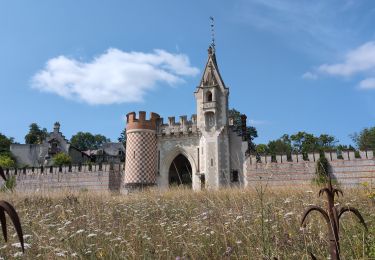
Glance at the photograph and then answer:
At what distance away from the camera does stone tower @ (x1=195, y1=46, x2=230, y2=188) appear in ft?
84.4

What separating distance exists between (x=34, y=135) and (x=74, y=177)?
5161 centimetres

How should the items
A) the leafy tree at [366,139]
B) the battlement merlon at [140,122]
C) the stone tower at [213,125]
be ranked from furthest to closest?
the leafy tree at [366,139], the battlement merlon at [140,122], the stone tower at [213,125]

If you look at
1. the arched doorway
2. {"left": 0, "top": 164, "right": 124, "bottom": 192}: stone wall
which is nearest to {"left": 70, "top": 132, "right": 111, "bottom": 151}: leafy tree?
{"left": 0, "top": 164, "right": 124, "bottom": 192}: stone wall

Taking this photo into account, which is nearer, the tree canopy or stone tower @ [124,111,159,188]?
stone tower @ [124,111,159,188]

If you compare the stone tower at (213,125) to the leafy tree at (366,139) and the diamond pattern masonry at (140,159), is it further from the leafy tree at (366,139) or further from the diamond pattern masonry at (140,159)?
the leafy tree at (366,139)

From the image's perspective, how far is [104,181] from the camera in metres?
30.4

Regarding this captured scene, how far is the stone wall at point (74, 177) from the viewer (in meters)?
30.4

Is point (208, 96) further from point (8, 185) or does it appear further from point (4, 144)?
point (4, 144)

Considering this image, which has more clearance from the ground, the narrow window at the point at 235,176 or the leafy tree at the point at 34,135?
the leafy tree at the point at 34,135

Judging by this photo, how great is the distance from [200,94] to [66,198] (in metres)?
19.1

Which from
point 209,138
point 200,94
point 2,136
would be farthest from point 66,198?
point 2,136

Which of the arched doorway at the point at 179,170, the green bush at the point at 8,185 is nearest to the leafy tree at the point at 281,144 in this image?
the arched doorway at the point at 179,170

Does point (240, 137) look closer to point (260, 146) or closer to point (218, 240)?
point (218, 240)

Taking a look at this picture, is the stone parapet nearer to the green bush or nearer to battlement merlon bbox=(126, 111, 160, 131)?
battlement merlon bbox=(126, 111, 160, 131)
